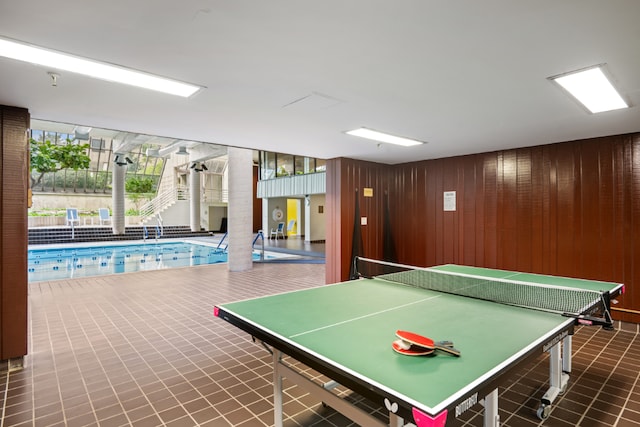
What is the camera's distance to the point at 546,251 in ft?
18.2

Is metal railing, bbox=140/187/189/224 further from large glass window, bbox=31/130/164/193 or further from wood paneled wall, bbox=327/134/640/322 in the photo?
wood paneled wall, bbox=327/134/640/322

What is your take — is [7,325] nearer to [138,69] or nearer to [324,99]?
[138,69]

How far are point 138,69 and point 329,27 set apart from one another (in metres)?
1.66

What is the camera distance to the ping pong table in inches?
53.7

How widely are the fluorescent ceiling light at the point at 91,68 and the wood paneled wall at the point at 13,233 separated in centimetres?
156

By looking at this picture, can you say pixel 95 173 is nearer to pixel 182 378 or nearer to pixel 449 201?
pixel 449 201

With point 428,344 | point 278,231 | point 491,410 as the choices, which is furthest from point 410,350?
point 278,231

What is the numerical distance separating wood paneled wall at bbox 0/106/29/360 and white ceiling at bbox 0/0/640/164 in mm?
338

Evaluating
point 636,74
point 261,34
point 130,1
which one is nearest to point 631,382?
point 636,74

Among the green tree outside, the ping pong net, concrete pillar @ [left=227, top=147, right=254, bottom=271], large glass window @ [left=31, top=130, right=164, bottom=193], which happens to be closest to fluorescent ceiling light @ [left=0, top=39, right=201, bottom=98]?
the ping pong net

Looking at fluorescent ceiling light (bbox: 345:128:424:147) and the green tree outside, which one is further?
the green tree outside

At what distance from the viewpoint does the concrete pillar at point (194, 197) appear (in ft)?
65.3

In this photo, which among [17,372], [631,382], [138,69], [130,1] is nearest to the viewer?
[130,1]

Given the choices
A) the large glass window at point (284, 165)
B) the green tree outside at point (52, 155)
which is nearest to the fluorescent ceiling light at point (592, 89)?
the green tree outside at point (52, 155)
